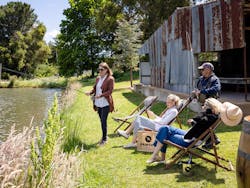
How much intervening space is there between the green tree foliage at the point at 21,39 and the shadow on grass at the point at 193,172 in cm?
4349

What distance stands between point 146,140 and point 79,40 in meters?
35.0

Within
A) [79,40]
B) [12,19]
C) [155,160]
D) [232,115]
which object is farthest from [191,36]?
[12,19]

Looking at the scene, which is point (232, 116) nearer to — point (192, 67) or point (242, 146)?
point (242, 146)

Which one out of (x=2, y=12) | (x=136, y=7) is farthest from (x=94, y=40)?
(x=2, y=12)

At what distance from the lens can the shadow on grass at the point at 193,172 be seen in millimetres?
5168

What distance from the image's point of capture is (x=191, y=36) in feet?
41.0

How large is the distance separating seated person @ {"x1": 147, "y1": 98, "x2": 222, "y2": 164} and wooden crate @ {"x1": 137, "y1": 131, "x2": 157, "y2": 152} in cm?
70

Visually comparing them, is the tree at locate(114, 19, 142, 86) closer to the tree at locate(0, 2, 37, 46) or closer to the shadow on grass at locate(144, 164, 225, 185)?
the shadow on grass at locate(144, 164, 225, 185)

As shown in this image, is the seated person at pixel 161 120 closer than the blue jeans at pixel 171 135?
No

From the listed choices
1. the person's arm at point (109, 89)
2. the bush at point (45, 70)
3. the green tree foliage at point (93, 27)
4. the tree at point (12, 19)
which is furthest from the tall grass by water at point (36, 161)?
the tree at point (12, 19)

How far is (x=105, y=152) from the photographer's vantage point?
6992 mm

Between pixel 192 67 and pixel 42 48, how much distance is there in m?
39.5

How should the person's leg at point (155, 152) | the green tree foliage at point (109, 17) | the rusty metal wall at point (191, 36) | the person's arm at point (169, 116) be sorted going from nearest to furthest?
the person's leg at point (155, 152), the person's arm at point (169, 116), the rusty metal wall at point (191, 36), the green tree foliage at point (109, 17)

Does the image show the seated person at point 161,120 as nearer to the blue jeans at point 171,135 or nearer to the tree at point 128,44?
the blue jeans at point 171,135
